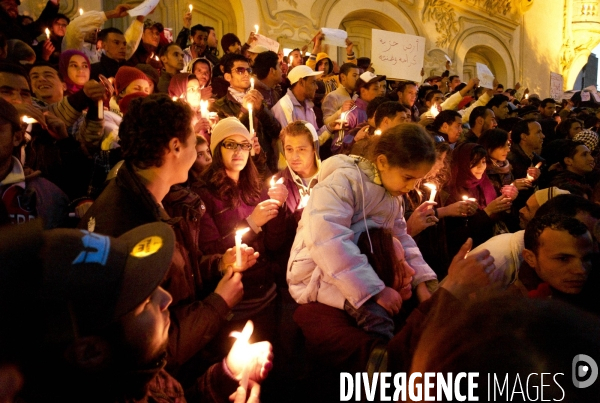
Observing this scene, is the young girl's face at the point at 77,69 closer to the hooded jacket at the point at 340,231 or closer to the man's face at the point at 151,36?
the man's face at the point at 151,36

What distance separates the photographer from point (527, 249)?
213 cm

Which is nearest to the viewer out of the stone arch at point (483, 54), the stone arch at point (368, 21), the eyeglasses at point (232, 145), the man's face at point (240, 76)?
the eyeglasses at point (232, 145)

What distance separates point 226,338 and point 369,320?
0.91 metres

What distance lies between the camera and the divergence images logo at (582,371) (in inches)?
25.9

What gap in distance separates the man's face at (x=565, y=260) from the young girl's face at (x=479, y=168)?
5.87 feet

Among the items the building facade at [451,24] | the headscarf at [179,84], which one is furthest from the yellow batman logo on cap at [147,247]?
the building facade at [451,24]

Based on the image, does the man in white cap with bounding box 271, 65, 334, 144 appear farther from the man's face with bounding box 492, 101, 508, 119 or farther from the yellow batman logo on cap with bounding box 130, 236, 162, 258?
the man's face with bounding box 492, 101, 508, 119

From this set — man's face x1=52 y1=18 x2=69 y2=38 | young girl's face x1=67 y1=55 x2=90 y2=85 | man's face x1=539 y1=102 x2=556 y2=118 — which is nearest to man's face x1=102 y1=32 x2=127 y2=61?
young girl's face x1=67 y1=55 x2=90 y2=85

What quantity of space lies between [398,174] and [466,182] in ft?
7.04

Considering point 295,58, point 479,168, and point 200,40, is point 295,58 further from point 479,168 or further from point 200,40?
point 479,168

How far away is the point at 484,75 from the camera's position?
36.9ft

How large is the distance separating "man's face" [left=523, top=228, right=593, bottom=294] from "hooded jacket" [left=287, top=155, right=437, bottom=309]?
72cm

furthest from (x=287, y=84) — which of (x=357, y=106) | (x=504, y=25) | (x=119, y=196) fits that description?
(x=504, y=25)

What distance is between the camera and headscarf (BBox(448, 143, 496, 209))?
147 inches
